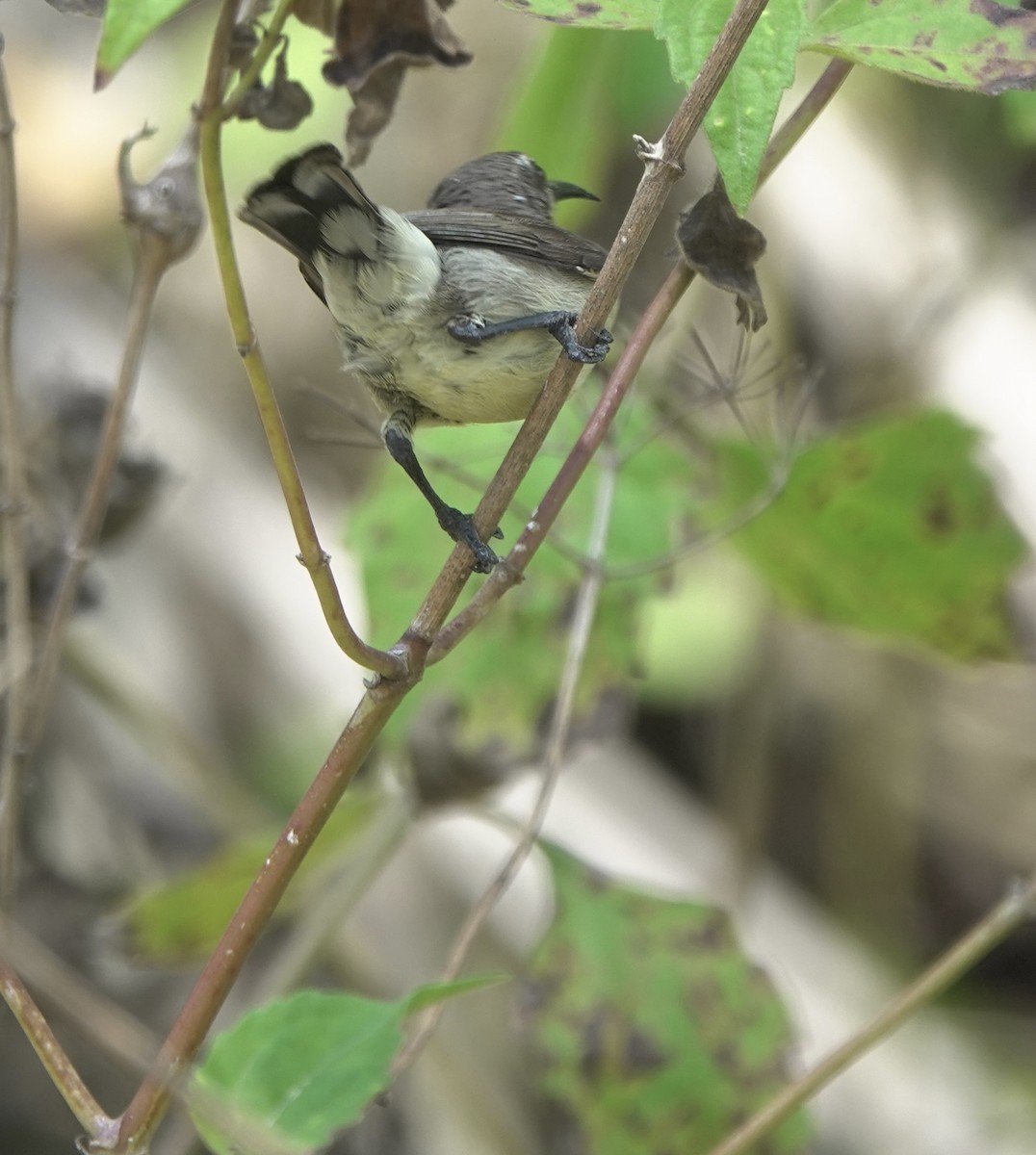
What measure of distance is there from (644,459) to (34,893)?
6.18 ft

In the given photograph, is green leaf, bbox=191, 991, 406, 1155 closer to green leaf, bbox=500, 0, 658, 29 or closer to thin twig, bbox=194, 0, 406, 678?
thin twig, bbox=194, 0, 406, 678

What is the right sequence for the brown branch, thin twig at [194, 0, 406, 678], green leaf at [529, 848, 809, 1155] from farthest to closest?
green leaf at [529, 848, 809, 1155]
the brown branch
thin twig at [194, 0, 406, 678]

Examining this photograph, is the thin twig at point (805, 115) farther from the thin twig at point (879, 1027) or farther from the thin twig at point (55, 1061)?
the thin twig at point (55, 1061)

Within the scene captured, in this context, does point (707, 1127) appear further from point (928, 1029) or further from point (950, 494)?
point (928, 1029)

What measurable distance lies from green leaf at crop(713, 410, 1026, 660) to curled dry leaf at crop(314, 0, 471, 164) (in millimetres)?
1088

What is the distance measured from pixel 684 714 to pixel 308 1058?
12.4ft

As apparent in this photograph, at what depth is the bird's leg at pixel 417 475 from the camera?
1.92 metres

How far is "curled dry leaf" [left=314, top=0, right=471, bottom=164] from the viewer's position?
169 centimetres

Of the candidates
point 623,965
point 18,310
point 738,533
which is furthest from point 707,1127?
point 18,310

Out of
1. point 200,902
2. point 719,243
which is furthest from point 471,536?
point 200,902

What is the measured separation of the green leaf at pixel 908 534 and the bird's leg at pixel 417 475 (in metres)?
0.71

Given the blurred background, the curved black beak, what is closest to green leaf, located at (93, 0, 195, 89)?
the curved black beak

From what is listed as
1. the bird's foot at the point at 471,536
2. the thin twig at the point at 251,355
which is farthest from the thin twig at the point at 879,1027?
the thin twig at the point at 251,355

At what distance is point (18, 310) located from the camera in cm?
528
